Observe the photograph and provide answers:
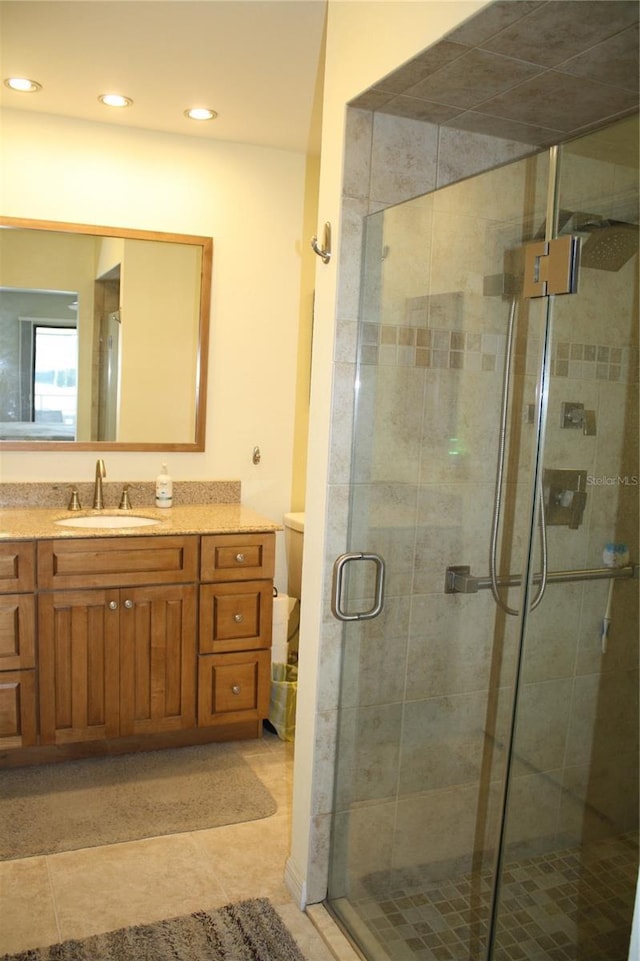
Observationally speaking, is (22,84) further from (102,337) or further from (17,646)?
(17,646)

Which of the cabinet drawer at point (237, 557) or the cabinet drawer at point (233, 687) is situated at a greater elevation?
the cabinet drawer at point (237, 557)

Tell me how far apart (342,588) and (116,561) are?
3.72 ft

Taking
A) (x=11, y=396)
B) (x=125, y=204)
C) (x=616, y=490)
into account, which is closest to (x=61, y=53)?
(x=125, y=204)

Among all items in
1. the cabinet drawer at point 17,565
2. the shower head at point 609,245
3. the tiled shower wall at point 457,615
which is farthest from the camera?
the cabinet drawer at point 17,565

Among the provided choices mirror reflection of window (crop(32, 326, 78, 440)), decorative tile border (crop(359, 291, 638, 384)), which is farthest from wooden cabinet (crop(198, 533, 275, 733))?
decorative tile border (crop(359, 291, 638, 384))

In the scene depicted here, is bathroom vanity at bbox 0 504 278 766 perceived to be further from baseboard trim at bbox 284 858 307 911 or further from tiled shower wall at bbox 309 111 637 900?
tiled shower wall at bbox 309 111 637 900

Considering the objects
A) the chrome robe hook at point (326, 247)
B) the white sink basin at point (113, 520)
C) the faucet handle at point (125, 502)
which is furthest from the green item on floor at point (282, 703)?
the chrome robe hook at point (326, 247)

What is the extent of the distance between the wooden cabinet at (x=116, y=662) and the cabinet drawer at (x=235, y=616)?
0.05 meters

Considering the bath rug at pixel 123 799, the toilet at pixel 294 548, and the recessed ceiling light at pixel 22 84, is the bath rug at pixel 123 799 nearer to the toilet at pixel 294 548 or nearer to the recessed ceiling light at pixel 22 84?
the toilet at pixel 294 548

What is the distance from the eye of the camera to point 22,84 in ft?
9.30

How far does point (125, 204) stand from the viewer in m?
3.31

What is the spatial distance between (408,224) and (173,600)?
171 centimetres

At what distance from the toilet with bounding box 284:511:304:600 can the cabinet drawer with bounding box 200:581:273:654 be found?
1.41 feet

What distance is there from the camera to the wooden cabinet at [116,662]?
9.35 feet
